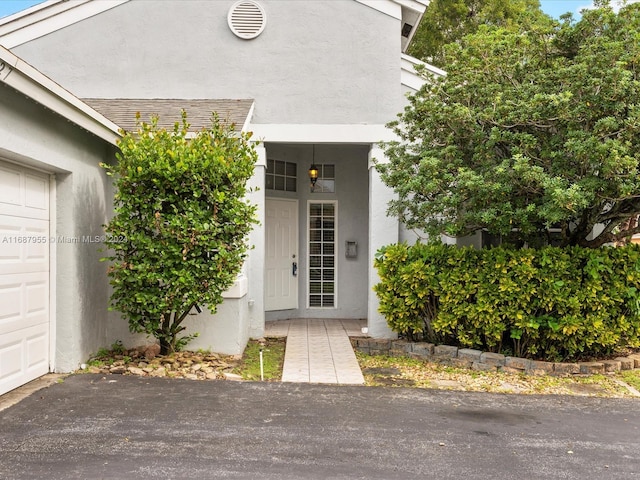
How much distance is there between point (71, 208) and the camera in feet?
20.0

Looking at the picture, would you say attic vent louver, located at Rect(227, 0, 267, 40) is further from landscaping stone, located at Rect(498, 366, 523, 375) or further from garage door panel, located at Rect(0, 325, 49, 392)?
landscaping stone, located at Rect(498, 366, 523, 375)

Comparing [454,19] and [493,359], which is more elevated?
[454,19]

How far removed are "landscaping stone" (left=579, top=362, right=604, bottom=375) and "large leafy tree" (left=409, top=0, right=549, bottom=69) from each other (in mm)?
13673

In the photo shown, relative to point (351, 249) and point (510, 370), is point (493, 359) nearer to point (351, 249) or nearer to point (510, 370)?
point (510, 370)

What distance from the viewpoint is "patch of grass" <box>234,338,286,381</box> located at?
6.62 m

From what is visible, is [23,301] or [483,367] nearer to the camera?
[23,301]

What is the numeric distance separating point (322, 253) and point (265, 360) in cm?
370

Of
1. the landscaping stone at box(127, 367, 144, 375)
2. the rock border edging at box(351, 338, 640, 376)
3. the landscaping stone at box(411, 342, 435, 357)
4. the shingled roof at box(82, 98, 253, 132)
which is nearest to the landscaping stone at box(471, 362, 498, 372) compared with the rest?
the rock border edging at box(351, 338, 640, 376)

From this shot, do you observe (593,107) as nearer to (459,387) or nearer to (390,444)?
(459,387)

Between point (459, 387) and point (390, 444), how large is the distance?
2284 millimetres

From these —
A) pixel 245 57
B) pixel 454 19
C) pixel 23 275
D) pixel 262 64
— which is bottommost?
pixel 23 275

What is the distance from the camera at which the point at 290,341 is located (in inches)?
333

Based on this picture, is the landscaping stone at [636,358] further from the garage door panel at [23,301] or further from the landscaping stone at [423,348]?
the garage door panel at [23,301]

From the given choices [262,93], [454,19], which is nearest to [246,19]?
[262,93]
